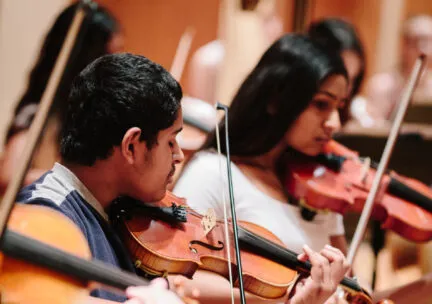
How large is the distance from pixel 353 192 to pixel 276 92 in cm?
36

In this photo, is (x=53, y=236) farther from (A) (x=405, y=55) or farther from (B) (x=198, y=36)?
(A) (x=405, y=55)

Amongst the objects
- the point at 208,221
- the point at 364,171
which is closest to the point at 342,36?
the point at 364,171

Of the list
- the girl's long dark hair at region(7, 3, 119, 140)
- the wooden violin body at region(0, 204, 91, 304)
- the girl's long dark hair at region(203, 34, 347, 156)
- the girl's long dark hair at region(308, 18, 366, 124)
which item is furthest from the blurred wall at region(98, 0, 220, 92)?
the wooden violin body at region(0, 204, 91, 304)

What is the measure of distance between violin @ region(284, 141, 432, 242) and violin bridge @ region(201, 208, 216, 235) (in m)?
0.44

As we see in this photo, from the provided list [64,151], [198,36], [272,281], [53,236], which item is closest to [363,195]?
[272,281]

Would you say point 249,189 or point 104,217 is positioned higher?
point 104,217

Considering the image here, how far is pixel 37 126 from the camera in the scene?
86 centimetres

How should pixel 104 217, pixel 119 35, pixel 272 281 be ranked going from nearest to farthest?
pixel 104 217 < pixel 272 281 < pixel 119 35

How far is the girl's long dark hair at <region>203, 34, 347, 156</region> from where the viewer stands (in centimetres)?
174

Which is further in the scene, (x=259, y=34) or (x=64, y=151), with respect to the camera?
(x=259, y=34)

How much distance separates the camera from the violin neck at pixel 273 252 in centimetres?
140

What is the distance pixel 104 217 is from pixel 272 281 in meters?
0.38

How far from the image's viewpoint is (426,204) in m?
2.00

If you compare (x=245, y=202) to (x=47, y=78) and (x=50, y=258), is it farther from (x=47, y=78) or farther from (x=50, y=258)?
(x=50, y=258)
